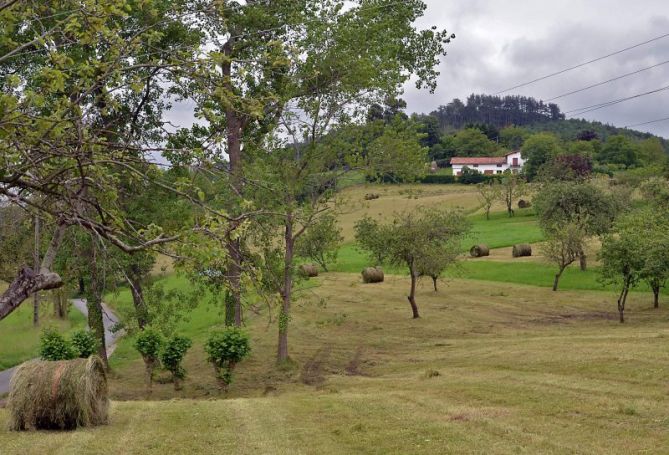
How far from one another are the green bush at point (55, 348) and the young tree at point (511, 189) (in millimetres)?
77195

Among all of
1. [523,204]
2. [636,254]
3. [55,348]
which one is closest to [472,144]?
[523,204]

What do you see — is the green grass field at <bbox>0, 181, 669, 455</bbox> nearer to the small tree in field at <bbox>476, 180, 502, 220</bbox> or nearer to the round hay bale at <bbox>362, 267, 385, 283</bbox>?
the round hay bale at <bbox>362, 267, 385, 283</bbox>

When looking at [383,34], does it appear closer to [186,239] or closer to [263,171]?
[263,171]

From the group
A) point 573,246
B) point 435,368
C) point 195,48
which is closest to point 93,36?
point 195,48

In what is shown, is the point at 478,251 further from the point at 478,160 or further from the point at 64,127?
the point at 478,160

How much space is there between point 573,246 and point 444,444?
3527 centimetres

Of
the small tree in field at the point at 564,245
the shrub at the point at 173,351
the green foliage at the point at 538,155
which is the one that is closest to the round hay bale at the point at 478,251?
the small tree in field at the point at 564,245

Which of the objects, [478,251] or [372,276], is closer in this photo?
[372,276]

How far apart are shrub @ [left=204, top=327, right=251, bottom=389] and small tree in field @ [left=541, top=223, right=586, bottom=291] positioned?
28.0m

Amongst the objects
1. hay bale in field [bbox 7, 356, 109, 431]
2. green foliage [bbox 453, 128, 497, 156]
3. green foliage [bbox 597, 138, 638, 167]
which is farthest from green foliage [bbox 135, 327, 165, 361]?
green foliage [bbox 453, 128, 497, 156]

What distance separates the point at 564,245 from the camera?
43.5 metres

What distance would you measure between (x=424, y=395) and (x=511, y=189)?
7846 cm

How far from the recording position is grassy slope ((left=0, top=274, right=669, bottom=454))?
1170 cm

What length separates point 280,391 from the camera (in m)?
23.0
